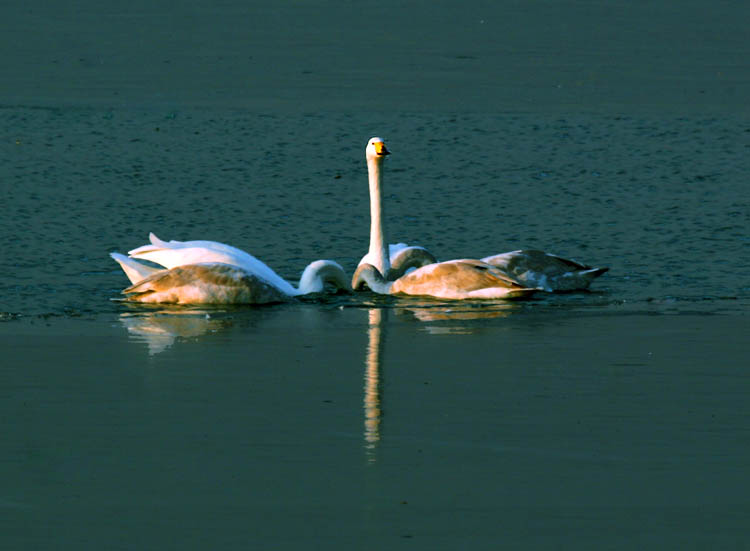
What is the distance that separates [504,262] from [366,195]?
5139 mm

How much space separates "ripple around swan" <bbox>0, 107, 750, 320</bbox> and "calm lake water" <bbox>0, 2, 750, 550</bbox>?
0.20 ft

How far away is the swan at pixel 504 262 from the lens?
48.7ft

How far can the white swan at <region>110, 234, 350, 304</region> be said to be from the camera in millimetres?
14117

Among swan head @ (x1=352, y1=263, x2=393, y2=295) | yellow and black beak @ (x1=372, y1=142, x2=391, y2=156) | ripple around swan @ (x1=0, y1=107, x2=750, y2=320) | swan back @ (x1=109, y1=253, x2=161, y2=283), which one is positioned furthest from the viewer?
yellow and black beak @ (x1=372, y1=142, x2=391, y2=156)

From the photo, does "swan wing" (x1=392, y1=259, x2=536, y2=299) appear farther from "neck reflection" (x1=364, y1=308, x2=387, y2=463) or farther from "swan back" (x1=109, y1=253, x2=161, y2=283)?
"swan back" (x1=109, y1=253, x2=161, y2=283)

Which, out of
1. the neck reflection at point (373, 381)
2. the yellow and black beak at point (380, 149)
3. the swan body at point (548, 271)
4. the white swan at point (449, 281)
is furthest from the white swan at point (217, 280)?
the yellow and black beak at point (380, 149)

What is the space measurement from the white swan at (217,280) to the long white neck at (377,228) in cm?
92

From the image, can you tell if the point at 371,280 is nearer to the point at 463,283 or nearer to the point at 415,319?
the point at 463,283

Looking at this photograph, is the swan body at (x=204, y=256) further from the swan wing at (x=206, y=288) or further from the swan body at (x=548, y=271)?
the swan body at (x=548, y=271)

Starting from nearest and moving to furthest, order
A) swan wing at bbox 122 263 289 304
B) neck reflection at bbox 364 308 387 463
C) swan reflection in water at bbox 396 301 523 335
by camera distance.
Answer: neck reflection at bbox 364 308 387 463 → swan reflection in water at bbox 396 301 523 335 → swan wing at bbox 122 263 289 304

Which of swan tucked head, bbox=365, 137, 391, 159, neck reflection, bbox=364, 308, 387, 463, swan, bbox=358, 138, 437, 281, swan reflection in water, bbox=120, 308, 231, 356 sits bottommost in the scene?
neck reflection, bbox=364, 308, 387, 463

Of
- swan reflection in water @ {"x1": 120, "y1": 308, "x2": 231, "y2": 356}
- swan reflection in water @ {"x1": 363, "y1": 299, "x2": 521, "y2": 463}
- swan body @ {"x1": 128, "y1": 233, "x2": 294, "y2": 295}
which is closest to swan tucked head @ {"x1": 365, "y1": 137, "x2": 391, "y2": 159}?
swan body @ {"x1": 128, "y1": 233, "x2": 294, "y2": 295}

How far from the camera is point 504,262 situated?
15.1 m

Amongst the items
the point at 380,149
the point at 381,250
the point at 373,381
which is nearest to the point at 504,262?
→ the point at 381,250
